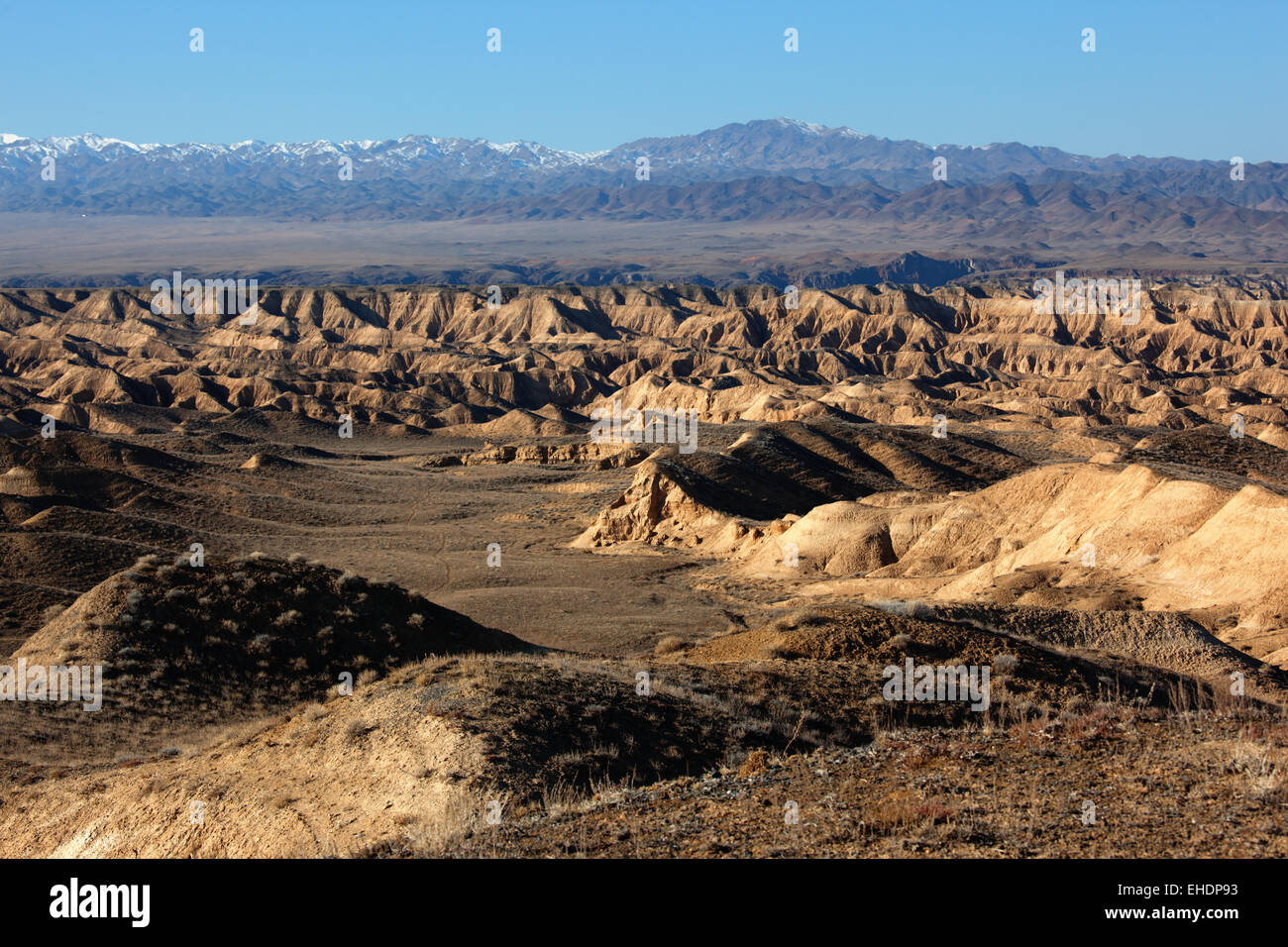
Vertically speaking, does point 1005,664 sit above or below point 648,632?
above

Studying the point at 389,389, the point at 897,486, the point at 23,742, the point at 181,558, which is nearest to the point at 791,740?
the point at 23,742

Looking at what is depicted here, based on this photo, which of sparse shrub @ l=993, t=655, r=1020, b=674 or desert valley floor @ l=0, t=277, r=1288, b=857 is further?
sparse shrub @ l=993, t=655, r=1020, b=674

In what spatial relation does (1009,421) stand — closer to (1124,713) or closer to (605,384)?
(605,384)

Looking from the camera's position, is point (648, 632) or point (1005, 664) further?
point (648, 632)

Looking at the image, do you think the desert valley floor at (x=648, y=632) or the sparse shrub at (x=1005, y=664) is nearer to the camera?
the desert valley floor at (x=648, y=632)

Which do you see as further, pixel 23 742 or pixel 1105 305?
pixel 1105 305
